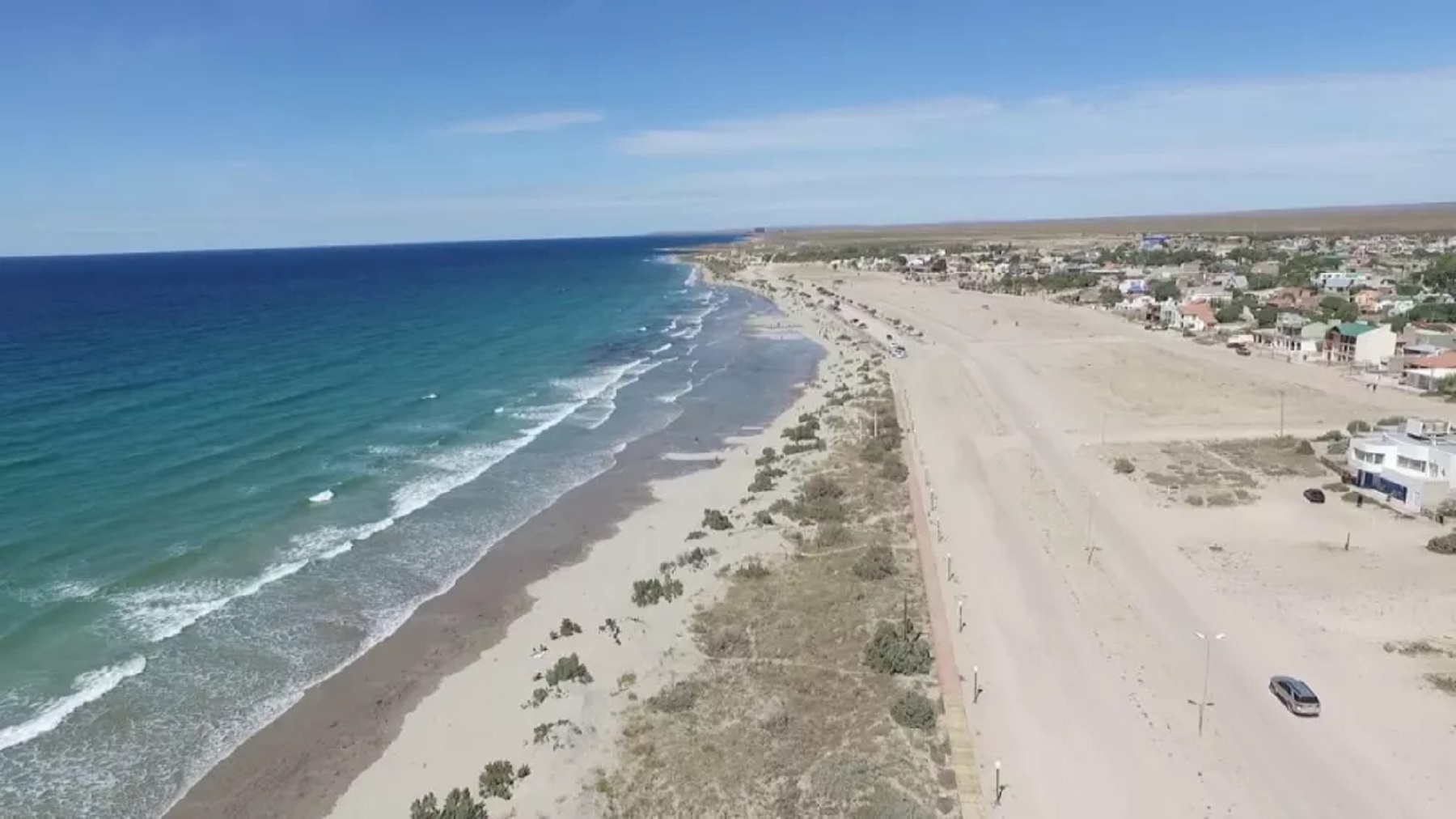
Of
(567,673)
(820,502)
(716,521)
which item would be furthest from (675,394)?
(567,673)

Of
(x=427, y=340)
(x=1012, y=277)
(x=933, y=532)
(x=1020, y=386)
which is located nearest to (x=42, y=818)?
(x=933, y=532)

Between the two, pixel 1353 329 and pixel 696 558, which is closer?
pixel 696 558

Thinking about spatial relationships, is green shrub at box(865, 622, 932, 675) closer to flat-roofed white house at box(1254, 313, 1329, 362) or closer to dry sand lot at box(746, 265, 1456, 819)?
dry sand lot at box(746, 265, 1456, 819)

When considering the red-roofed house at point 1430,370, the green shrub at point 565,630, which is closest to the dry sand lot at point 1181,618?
the red-roofed house at point 1430,370

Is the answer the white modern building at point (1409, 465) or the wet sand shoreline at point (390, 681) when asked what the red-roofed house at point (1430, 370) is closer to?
the white modern building at point (1409, 465)

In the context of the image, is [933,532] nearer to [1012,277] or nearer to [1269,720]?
[1269,720]

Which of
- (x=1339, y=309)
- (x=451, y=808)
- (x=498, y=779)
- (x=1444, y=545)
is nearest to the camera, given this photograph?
(x=451, y=808)

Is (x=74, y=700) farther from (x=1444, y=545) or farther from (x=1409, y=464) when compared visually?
(x=1409, y=464)
